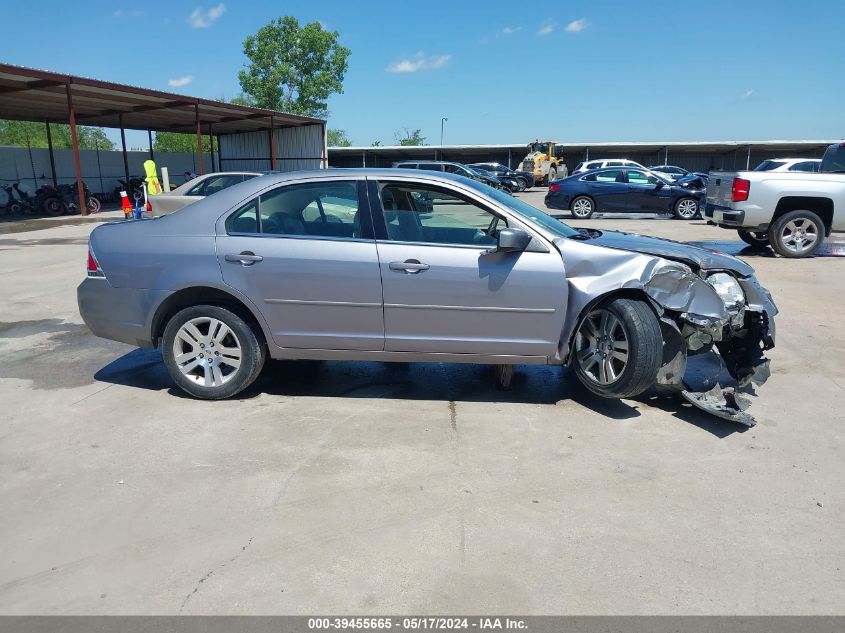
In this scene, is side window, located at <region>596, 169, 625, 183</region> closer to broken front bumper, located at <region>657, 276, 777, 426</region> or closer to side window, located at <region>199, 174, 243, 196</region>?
side window, located at <region>199, 174, 243, 196</region>

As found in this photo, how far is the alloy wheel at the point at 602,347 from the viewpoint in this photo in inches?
176

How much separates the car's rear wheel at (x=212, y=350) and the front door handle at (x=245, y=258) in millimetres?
393

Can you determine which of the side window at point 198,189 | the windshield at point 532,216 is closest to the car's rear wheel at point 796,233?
the windshield at point 532,216

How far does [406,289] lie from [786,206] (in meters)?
9.54

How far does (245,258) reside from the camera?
462 cm

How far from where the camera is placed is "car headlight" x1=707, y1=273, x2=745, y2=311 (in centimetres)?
463

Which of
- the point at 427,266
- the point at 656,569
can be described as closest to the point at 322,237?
the point at 427,266

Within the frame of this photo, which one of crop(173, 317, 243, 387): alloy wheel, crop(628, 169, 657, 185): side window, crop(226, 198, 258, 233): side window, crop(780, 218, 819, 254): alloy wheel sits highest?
crop(628, 169, 657, 185): side window

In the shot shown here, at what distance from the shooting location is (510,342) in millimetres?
4547

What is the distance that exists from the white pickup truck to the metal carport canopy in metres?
17.8

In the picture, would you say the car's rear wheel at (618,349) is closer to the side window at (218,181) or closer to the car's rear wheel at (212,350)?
the car's rear wheel at (212,350)

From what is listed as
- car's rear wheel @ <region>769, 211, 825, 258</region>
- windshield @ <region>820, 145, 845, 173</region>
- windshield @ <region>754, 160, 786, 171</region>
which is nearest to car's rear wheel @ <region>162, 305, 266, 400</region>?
car's rear wheel @ <region>769, 211, 825, 258</region>
